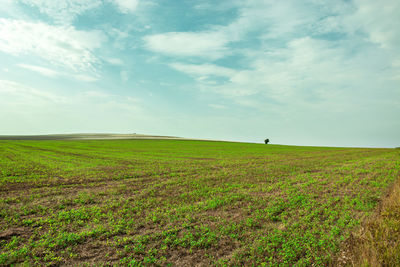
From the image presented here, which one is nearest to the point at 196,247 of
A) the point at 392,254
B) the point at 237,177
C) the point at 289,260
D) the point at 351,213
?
the point at 289,260

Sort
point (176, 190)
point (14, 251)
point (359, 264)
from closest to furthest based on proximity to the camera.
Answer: point (359, 264) → point (14, 251) → point (176, 190)

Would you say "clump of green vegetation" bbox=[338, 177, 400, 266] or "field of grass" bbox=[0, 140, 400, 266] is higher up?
"clump of green vegetation" bbox=[338, 177, 400, 266]

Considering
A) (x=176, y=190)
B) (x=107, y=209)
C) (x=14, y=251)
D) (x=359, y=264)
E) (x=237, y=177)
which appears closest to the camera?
(x=359, y=264)

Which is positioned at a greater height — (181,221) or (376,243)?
(376,243)

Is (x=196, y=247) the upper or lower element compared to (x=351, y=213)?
lower

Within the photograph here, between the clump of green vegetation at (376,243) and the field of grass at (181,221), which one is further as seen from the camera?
the field of grass at (181,221)

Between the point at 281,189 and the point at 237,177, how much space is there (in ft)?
17.9

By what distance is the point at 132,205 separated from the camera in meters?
12.4

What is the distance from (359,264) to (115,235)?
892cm

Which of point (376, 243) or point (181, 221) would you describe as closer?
point (376, 243)

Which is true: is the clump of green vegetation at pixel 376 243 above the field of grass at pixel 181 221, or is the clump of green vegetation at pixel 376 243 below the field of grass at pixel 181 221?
above

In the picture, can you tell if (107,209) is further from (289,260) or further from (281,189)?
(281,189)

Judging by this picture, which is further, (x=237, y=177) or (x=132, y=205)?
(x=237, y=177)

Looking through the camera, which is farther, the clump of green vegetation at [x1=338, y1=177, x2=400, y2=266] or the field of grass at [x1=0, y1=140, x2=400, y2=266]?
the field of grass at [x1=0, y1=140, x2=400, y2=266]
